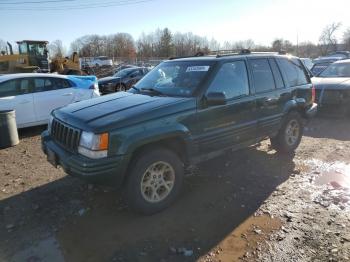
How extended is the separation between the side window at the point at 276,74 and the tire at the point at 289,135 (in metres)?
0.67

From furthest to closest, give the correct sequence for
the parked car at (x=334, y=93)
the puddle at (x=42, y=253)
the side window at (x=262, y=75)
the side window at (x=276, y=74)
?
the parked car at (x=334, y=93), the side window at (x=276, y=74), the side window at (x=262, y=75), the puddle at (x=42, y=253)

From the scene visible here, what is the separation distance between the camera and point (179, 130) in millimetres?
4305

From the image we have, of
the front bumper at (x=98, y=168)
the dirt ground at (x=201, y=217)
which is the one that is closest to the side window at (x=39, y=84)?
the dirt ground at (x=201, y=217)

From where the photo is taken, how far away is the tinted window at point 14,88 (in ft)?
27.6

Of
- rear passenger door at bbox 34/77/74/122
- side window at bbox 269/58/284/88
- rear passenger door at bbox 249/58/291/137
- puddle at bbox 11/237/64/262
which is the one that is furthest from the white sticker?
rear passenger door at bbox 34/77/74/122

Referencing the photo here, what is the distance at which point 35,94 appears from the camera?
8805 millimetres

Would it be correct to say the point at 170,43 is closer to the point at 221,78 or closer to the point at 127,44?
the point at 127,44

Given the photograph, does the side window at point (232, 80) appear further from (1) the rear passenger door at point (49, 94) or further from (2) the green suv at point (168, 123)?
(1) the rear passenger door at point (49, 94)

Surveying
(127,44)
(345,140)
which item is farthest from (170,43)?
(345,140)

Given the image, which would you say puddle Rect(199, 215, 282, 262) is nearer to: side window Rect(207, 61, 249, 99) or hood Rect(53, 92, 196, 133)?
hood Rect(53, 92, 196, 133)

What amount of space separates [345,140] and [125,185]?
5692 mm

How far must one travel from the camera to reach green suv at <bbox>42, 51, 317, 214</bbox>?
3.88m

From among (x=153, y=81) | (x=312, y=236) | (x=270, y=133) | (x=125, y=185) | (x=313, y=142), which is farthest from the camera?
(x=313, y=142)

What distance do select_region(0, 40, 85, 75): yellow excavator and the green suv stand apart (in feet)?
60.9
